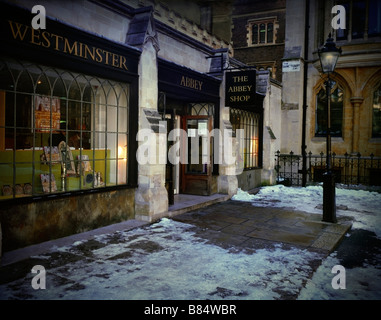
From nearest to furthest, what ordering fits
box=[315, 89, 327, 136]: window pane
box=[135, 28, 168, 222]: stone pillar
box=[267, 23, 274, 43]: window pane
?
box=[135, 28, 168, 222]: stone pillar → box=[315, 89, 327, 136]: window pane → box=[267, 23, 274, 43]: window pane

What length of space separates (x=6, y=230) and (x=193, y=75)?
625cm

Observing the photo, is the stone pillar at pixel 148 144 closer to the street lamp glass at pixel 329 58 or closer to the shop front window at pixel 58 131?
the shop front window at pixel 58 131

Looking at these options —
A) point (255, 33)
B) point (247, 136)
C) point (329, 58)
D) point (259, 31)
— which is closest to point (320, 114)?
point (247, 136)

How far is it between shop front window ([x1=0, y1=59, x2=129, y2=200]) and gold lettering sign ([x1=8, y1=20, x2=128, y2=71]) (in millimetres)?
388

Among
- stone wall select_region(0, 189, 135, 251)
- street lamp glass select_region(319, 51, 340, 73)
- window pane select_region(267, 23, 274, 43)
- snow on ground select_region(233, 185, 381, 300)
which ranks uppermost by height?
window pane select_region(267, 23, 274, 43)

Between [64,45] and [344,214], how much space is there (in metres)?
7.99

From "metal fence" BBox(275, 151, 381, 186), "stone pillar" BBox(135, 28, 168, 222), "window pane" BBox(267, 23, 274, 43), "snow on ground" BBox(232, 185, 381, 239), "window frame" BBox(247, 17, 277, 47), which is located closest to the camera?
"stone pillar" BBox(135, 28, 168, 222)

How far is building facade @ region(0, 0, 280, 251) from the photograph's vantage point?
529 centimetres

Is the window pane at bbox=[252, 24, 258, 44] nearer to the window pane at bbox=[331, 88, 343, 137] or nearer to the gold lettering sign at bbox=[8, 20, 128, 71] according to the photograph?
the window pane at bbox=[331, 88, 343, 137]

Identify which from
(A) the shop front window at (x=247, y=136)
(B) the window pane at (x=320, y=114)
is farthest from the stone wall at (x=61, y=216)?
(B) the window pane at (x=320, y=114)

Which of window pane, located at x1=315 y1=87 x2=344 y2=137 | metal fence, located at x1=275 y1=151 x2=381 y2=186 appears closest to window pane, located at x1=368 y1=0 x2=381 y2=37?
window pane, located at x1=315 y1=87 x2=344 y2=137

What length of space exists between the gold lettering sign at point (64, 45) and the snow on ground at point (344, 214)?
211 inches

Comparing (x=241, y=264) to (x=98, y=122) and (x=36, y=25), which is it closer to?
(x=98, y=122)

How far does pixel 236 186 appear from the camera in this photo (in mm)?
11102
